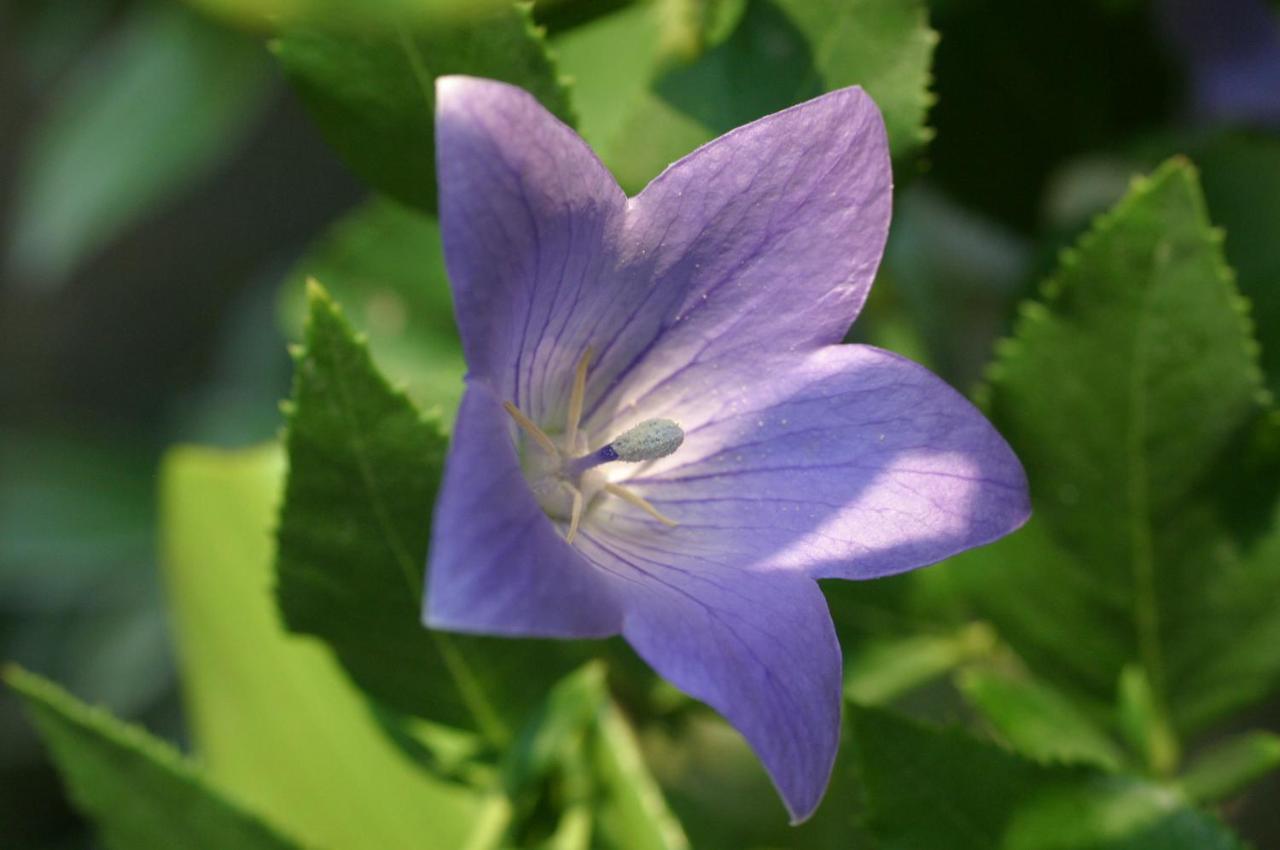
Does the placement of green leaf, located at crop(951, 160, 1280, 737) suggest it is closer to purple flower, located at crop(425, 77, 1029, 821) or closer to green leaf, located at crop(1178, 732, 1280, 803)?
green leaf, located at crop(1178, 732, 1280, 803)

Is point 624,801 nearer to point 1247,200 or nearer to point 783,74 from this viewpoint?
point 783,74

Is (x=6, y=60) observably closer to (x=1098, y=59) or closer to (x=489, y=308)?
(x=1098, y=59)

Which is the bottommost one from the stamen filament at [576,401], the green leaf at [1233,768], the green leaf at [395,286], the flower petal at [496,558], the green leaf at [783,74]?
the green leaf at [1233,768]

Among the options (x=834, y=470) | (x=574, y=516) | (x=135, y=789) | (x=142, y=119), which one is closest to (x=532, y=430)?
(x=574, y=516)

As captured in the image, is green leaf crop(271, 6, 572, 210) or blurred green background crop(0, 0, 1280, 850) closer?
green leaf crop(271, 6, 572, 210)

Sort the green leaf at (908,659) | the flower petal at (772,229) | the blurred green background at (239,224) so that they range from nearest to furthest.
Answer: the flower petal at (772,229)
the green leaf at (908,659)
the blurred green background at (239,224)

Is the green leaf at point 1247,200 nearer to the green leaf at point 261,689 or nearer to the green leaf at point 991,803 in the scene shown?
the green leaf at point 991,803

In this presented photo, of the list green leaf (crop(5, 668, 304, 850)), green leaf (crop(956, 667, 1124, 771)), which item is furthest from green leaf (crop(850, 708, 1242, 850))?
green leaf (crop(5, 668, 304, 850))

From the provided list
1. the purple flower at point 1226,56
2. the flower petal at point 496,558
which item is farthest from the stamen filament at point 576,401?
the purple flower at point 1226,56
